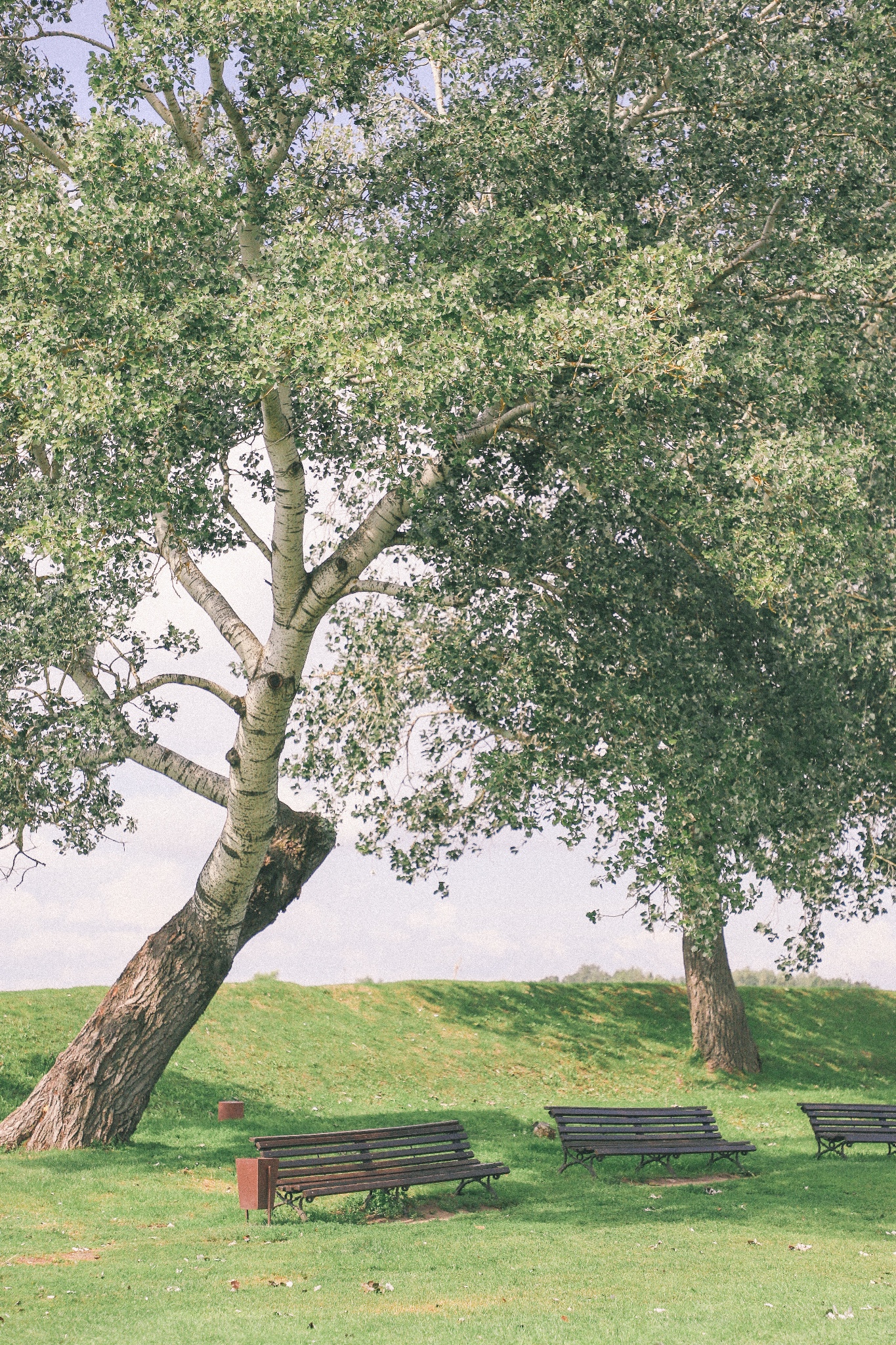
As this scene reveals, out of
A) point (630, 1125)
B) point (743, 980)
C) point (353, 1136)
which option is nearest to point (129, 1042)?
point (353, 1136)

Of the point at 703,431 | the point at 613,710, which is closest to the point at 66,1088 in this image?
the point at 613,710

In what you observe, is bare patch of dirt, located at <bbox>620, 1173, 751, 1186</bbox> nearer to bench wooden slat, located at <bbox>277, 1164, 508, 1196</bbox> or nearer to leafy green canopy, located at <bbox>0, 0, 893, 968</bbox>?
bench wooden slat, located at <bbox>277, 1164, 508, 1196</bbox>

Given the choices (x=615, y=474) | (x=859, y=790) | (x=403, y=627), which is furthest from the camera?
(x=403, y=627)

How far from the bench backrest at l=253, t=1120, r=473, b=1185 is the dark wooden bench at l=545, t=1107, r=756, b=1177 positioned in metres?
1.77

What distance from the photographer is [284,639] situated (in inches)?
560

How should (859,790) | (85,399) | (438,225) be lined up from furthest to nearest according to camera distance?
(859,790), (438,225), (85,399)

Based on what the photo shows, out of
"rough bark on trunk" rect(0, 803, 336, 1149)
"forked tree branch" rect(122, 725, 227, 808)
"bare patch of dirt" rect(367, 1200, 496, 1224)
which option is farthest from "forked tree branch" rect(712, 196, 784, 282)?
"bare patch of dirt" rect(367, 1200, 496, 1224)

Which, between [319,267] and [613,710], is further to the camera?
[613,710]

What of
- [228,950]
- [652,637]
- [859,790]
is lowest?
[228,950]

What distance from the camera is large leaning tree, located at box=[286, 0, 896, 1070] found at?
41.5ft

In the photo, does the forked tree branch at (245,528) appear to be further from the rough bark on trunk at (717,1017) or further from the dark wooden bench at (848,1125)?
the rough bark on trunk at (717,1017)

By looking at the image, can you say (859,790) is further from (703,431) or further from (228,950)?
(228,950)

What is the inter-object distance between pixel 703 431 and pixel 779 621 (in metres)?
2.57

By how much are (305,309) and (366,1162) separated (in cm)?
915
